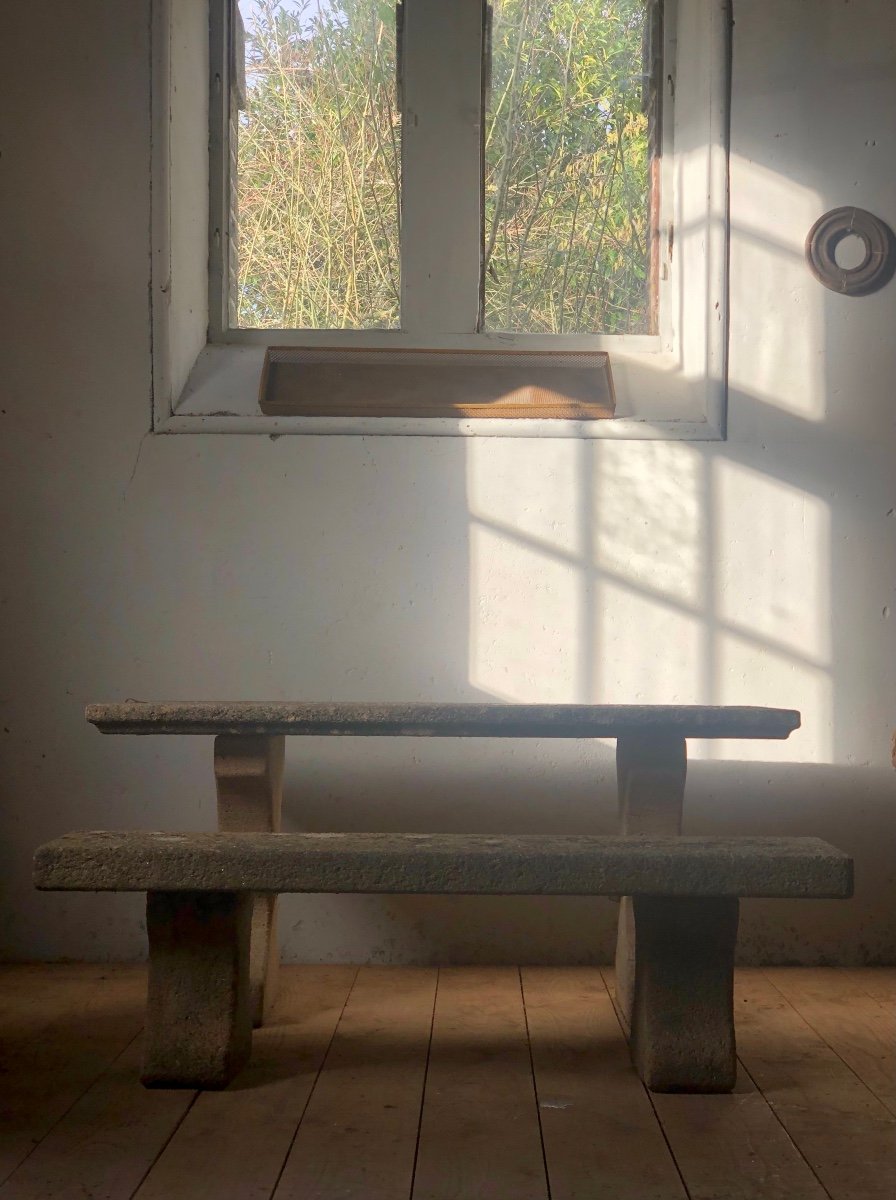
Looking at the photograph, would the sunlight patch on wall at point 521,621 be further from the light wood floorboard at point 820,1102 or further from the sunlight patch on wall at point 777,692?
the light wood floorboard at point 820,1102

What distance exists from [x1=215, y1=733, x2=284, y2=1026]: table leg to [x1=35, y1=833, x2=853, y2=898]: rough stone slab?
55 centimetres

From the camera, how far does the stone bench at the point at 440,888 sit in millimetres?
1741

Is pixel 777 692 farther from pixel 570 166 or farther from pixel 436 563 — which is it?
pixel 570 166

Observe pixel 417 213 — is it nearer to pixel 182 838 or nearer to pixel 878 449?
pixel 878 449

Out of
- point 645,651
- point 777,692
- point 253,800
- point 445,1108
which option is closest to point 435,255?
point 645,651

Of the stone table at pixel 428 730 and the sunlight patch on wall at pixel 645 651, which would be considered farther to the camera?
the sunlight patch on wall at pixel 645 651

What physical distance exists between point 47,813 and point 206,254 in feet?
5.28

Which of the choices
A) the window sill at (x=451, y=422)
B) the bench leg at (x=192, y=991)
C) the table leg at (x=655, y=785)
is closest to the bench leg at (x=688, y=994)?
the table leg at (x=655, y=785)

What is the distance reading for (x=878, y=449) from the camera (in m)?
2.98

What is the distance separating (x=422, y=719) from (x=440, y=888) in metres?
0.50

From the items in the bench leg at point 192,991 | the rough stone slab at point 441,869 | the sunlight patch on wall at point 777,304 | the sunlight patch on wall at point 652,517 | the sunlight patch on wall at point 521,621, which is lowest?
the bench leg at point 192,991

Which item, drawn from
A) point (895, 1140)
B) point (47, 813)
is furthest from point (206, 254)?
point (895, 1140)

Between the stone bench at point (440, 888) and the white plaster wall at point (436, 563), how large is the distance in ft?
3.02

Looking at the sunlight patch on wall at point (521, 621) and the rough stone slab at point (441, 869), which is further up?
the sunlight patch on wall at point (521, 621)
